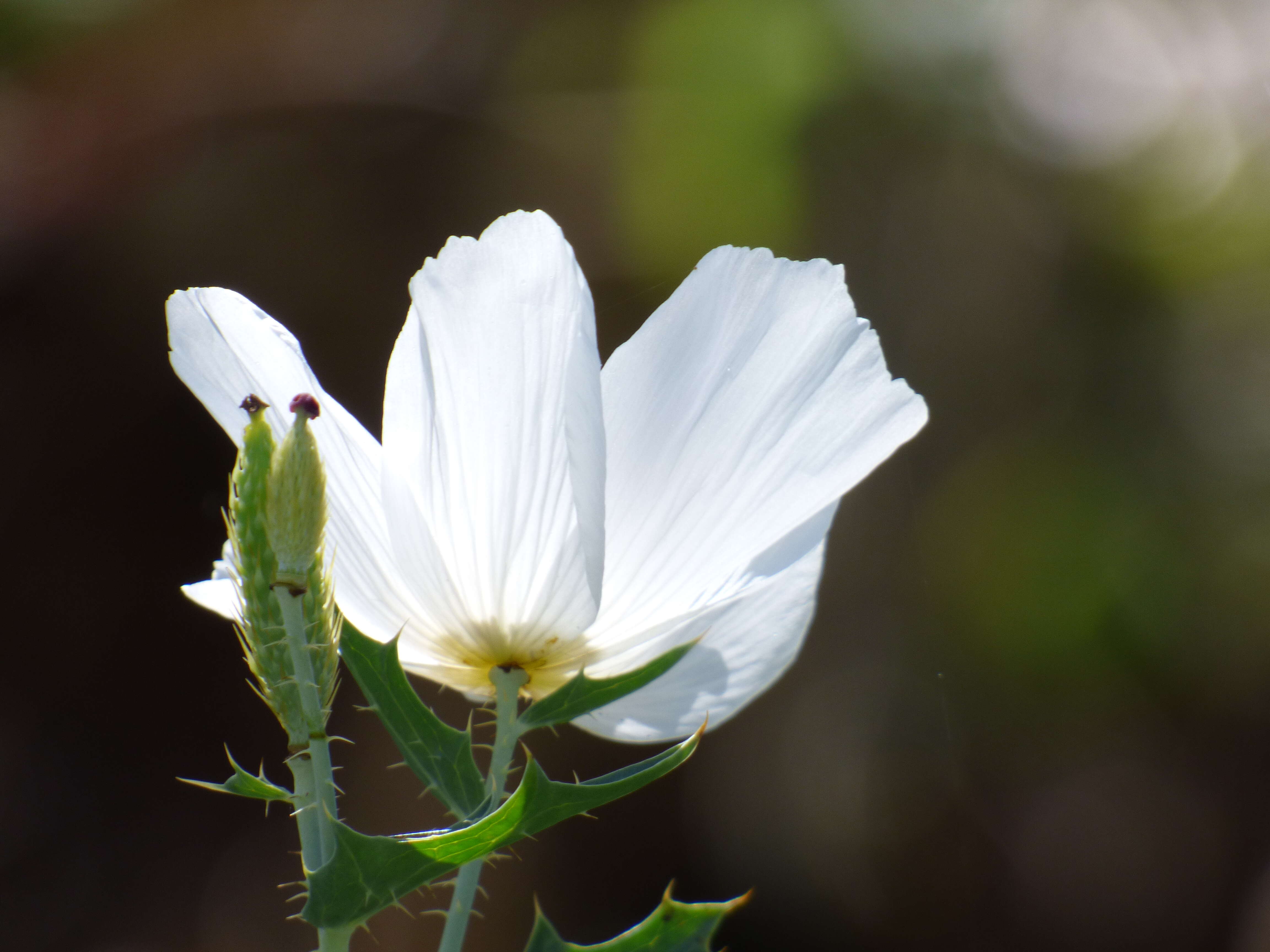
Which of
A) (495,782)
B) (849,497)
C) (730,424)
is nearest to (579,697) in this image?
(495,782)

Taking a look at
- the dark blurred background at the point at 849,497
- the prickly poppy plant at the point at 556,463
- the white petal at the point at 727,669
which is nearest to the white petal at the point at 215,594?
the prickly poppy plant at the point at 556,463

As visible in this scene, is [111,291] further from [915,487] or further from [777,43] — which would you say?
[915,487]

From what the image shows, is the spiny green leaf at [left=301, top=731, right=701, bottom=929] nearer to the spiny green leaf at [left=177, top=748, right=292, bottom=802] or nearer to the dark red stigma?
the spiny green leaf at [left=177, top=748, right=292, bottom=802]

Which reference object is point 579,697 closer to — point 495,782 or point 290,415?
point 495,782

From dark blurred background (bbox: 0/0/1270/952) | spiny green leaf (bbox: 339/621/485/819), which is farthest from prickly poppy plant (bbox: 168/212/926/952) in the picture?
dark blurred background (bbox: 0/0/1270/952)

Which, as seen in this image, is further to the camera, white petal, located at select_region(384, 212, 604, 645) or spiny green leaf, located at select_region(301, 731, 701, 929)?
white petal, located at select_region(384, 212, 604, 645)

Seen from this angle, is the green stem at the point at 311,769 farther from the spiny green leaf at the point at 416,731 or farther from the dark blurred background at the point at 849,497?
the dark blurred background at the point at 849,497
